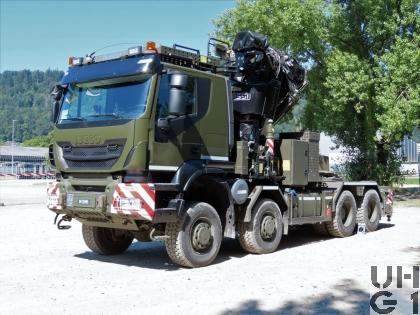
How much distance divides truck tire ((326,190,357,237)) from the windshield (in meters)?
6.23

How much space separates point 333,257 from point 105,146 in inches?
182

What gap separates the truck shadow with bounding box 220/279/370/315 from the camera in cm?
624

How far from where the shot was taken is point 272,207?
1056cm

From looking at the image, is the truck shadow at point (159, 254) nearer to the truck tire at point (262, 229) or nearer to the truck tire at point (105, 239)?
the truck tire at point (105, 239)

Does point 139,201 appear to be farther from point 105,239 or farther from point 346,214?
point 346,214

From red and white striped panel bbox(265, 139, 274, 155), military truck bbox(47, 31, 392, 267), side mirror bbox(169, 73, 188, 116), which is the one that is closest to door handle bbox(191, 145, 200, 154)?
military truck bbox(47, 31, 392, 267)

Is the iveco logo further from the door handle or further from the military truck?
the door handle

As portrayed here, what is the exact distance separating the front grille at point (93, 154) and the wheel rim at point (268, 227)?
3.42 m

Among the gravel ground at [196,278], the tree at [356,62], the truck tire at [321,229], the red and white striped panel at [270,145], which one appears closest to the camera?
the gravel ground at [196,278]

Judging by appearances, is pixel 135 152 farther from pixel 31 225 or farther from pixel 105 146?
pixel 31 225

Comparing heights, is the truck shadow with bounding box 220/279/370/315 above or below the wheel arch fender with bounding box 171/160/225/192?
below

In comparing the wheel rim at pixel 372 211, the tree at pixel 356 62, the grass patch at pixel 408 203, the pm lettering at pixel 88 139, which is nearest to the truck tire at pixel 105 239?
the pm lettering at pixel 88 139

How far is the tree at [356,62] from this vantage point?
75.9 ft

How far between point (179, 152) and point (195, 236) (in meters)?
1.40
